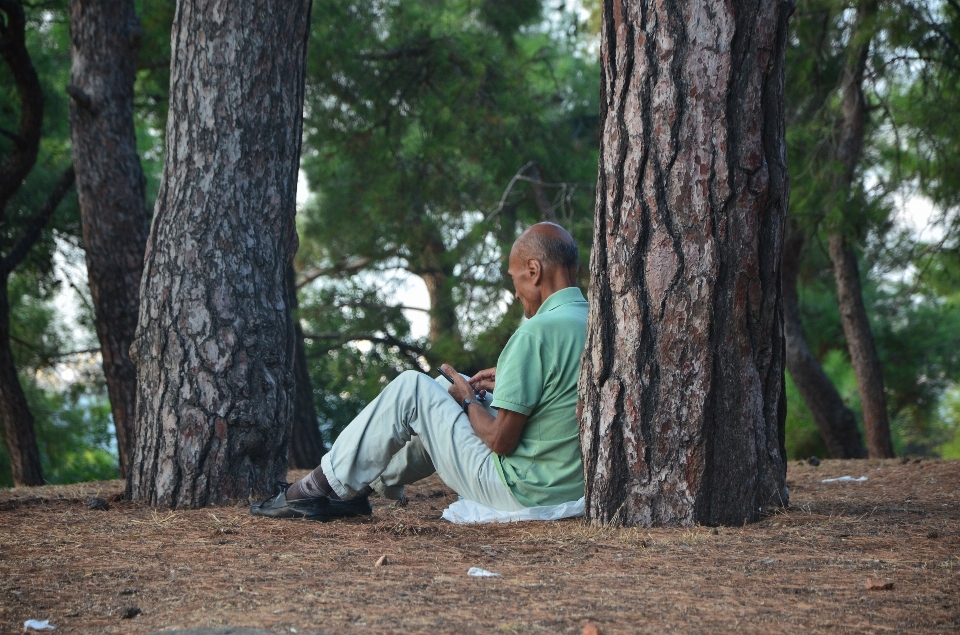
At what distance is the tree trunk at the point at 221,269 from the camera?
4.43 metres

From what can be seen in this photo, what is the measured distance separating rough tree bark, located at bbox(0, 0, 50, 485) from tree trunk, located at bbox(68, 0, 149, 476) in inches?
45.4

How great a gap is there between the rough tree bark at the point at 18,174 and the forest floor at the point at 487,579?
5082 mm

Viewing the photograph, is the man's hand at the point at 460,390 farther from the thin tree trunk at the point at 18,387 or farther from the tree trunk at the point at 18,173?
the thin tree trunk at the point at 18,387

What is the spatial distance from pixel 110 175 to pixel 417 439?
4.00 metres

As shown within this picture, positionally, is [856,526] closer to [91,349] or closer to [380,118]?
[380,118]

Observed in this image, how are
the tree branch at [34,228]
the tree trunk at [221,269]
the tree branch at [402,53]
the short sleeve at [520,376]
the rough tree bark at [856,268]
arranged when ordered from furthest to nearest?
the tree branch at [402,53] < the tree branch at [34,228] < the rough tree bark at [856,268] < the tree trunk at [221,269] < the short sleeve at [520,376]

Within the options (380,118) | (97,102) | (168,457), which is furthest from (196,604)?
(380,118)

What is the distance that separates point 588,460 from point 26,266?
8.16 meters

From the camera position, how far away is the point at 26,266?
9.85 m

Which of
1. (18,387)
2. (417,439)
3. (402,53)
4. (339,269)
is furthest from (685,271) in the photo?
(339,269)

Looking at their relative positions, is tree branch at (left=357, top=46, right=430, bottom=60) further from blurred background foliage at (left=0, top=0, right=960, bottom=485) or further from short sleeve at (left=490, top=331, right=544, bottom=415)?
short sleeve at (left=490, top=331, right=544, bottom=415)

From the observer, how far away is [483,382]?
3.96 meters

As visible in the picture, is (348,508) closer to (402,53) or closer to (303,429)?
(303,429)

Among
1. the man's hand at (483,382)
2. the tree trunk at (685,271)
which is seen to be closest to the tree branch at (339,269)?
the man's hand at (483,382)
